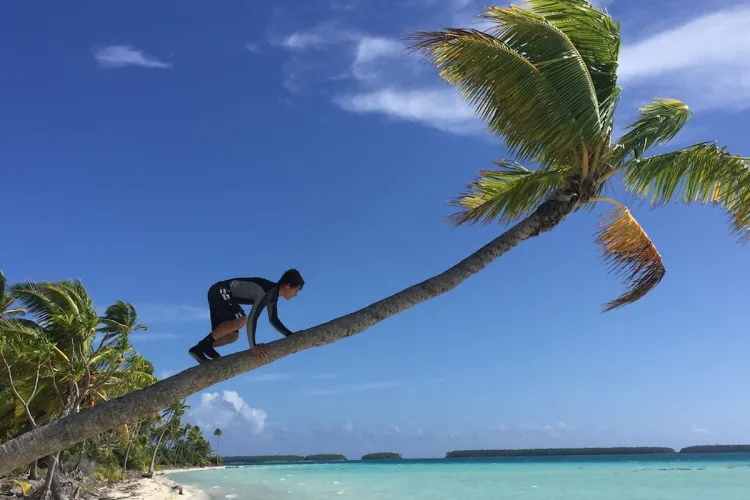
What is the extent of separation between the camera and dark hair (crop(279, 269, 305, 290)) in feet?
18.1

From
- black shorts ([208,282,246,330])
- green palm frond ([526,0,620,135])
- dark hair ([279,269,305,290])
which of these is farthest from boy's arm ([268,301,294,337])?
green palm frond ([526,0,620,135])

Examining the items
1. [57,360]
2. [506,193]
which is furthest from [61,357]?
[506,193]

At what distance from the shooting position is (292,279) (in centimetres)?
550

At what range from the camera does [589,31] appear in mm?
8172

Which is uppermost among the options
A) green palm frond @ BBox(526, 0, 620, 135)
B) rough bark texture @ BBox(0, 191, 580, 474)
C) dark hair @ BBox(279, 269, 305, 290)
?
green palm frond @ BBox(526, 0, 620, 135)

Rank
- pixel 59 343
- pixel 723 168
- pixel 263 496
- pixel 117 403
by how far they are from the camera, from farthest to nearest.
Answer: pixel 263 496 → pixel 59 343 → pixel 723 168 → pixel 117 403

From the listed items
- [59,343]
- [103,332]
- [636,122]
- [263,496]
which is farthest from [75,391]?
[263,496]

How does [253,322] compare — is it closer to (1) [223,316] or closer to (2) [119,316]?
(1) [223,316]

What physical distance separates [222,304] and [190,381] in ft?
3.22

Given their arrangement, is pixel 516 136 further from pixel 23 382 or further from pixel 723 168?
pixel 23 382

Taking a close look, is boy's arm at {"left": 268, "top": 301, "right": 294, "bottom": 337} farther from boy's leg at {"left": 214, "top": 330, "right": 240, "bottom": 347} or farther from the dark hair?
boy's leg at {"left": 214, "top": 330, "right": 240, "bottom": 347}

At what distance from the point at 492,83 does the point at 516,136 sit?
0.76 m

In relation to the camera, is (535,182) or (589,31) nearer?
(589,31)

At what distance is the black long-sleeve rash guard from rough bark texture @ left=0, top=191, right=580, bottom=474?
29 centimetres
